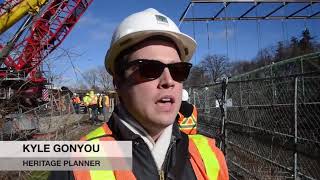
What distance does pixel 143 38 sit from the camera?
1.92 meters

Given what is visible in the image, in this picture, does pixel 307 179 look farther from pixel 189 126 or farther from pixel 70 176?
pixel 70 176

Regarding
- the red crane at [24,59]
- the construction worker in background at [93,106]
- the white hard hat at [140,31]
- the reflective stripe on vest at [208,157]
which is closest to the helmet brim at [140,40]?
the white hard hat at [140,31]

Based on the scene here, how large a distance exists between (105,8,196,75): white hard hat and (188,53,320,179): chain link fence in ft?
10.2

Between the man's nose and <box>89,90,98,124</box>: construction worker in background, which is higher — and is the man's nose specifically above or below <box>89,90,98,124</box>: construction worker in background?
above

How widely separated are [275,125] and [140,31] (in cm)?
556

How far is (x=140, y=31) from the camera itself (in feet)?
6.21

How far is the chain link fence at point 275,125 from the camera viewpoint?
5.96m

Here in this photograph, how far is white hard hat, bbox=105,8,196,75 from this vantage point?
6.28 feet

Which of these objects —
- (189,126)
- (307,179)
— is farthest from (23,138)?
(307,179)

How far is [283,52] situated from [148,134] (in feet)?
58.8

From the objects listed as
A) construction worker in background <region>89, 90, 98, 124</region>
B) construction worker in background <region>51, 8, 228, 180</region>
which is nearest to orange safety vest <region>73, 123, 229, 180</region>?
construction worker in background <region>51, 8, 228, 180</region>

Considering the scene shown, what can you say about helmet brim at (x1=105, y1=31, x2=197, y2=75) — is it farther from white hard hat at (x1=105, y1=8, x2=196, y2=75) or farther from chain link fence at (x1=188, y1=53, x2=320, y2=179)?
chain link fence at (x1=188, y1=53, x2=320, y2=179)

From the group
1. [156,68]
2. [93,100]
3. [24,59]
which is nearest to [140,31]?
[156,68]

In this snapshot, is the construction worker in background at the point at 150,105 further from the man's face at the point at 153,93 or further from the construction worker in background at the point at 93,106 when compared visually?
the construction worker in background at the point at 93,106
